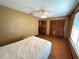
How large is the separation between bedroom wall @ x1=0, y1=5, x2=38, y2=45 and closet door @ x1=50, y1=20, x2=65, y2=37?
292cm

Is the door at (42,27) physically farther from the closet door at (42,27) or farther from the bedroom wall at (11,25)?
the bedroom wall at (11,25)

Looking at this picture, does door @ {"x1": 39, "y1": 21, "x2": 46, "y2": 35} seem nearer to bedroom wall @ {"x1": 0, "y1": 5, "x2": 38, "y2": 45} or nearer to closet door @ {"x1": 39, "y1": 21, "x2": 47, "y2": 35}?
closet door @ {"x1": 39, "y1": 21, "x2": 47, "y2": 35}

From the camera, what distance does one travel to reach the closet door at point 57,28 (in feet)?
18.1

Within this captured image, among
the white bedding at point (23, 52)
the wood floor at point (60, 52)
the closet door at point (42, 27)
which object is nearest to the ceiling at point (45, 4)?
the white bedding at point (23, 52)

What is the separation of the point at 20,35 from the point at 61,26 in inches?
155

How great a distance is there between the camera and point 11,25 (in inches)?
135

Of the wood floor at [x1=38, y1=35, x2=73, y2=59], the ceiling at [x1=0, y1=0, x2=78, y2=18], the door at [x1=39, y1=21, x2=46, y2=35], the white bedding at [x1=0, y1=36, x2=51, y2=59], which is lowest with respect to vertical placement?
the wood floor at [x1=38, y1=35, x2=73, y2=59]

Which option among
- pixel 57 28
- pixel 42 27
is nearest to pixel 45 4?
pixel 57 28

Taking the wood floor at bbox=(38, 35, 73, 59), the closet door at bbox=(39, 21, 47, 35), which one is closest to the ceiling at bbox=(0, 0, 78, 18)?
the wood floor at bbox=(38, 35, 73, 59)

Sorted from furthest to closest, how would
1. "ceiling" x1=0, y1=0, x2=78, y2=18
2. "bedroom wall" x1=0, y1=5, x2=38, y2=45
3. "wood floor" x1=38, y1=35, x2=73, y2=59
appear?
"bedroom wall" x1=0, y1=5, x2=38, y2=45 → "wood floor" x1=38, y1=35, x2=73, y2=59 → "ceiling" x1=0, y1=0, x2=78, y2=18

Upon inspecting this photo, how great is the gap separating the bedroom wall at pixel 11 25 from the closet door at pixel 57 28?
2.92 meters

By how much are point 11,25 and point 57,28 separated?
4.33 meters

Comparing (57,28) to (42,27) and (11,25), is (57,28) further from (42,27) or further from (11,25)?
(11,25)

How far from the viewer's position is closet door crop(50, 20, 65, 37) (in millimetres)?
5522
